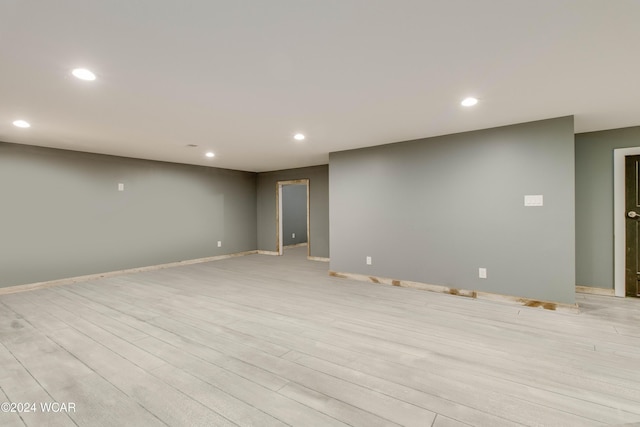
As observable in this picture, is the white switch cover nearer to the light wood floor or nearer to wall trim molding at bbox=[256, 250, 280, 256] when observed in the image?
the light wood floor

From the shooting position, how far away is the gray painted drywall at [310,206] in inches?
281

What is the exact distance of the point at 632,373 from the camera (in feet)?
6.86

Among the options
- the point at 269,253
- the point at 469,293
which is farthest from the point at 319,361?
the point at 269,253

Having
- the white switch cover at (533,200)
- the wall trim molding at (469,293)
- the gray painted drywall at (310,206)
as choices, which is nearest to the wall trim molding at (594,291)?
the wall trim molding at (469,293)

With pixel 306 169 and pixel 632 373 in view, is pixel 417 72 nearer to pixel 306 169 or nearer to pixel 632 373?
pixel 632 373

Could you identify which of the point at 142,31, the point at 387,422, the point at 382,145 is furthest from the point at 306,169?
the point at 387,422

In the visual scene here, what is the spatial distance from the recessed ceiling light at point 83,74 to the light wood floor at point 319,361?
220 centimetres

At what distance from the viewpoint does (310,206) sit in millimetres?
7430

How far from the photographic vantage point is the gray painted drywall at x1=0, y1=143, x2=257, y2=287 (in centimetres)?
447

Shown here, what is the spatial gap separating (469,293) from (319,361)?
8.67ft

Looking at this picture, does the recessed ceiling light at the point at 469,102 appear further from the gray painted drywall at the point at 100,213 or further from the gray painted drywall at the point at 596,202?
the gray painted drywall at the point at 100,213

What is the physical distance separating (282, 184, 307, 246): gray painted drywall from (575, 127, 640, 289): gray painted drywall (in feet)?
22.8

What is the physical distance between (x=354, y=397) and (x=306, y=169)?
611 centimetres

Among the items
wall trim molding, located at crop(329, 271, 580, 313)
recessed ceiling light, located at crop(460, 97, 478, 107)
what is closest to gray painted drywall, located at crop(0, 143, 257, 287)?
wall trim molding, located at crop(329, 271, 580, 313)
